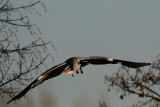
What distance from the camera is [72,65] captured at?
19.5ft

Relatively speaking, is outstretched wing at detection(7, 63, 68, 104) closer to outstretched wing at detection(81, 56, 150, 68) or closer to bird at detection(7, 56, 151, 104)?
bird at detection(7, 56, 151, 104)

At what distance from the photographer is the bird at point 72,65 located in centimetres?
585

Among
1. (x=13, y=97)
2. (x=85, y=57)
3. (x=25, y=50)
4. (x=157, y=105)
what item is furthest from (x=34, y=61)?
(x=157, y=105)

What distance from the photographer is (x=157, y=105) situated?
11320 mm

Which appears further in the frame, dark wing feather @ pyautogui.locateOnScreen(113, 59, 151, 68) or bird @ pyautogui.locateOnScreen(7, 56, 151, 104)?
dark wing feather @ pyautogui.locateOnScreen(113, 59, 151, 68)

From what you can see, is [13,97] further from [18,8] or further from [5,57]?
[18,8]

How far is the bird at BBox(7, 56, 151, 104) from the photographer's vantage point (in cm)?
585

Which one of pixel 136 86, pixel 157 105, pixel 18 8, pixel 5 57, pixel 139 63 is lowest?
pixel 157 105

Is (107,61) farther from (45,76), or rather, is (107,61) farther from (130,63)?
(45,76)

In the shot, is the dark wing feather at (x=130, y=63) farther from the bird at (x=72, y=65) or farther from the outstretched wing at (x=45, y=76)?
the outstretched wing at (x=45, y=76)

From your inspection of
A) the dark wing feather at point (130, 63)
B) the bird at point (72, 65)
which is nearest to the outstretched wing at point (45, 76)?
the bird at point (72, 65)

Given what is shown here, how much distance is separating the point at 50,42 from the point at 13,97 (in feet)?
4.27

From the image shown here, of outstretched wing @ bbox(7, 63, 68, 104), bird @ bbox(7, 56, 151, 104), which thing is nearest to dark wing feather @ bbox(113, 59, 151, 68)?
bird @ bbox(7, 56, 151, 104)

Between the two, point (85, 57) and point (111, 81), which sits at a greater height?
point (85, 57)
